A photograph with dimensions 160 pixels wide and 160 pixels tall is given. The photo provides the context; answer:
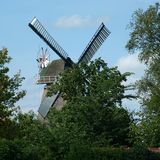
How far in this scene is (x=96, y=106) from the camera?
47812mm

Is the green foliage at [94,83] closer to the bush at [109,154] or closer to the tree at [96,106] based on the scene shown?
the tree at [96,106]

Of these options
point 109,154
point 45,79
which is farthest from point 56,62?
point 109,154

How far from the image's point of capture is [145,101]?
167 ft

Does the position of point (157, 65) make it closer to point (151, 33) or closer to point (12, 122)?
point (151, 33)

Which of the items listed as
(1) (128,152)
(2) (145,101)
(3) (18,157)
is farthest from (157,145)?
(3) (18,157)

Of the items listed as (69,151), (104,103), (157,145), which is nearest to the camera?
(69,151)

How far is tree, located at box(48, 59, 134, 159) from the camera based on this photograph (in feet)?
155

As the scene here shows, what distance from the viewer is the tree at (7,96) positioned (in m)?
37.8

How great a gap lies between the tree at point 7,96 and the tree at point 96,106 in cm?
516

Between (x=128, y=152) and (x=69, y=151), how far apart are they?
508cm

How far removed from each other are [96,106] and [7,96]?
37.7ft

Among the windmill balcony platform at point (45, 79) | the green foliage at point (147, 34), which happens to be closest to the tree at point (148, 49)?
the green foliage at point (147, 34)

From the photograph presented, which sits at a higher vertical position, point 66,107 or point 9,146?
point 66,107

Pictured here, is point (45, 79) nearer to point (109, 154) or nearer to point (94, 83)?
point (94, 83)
